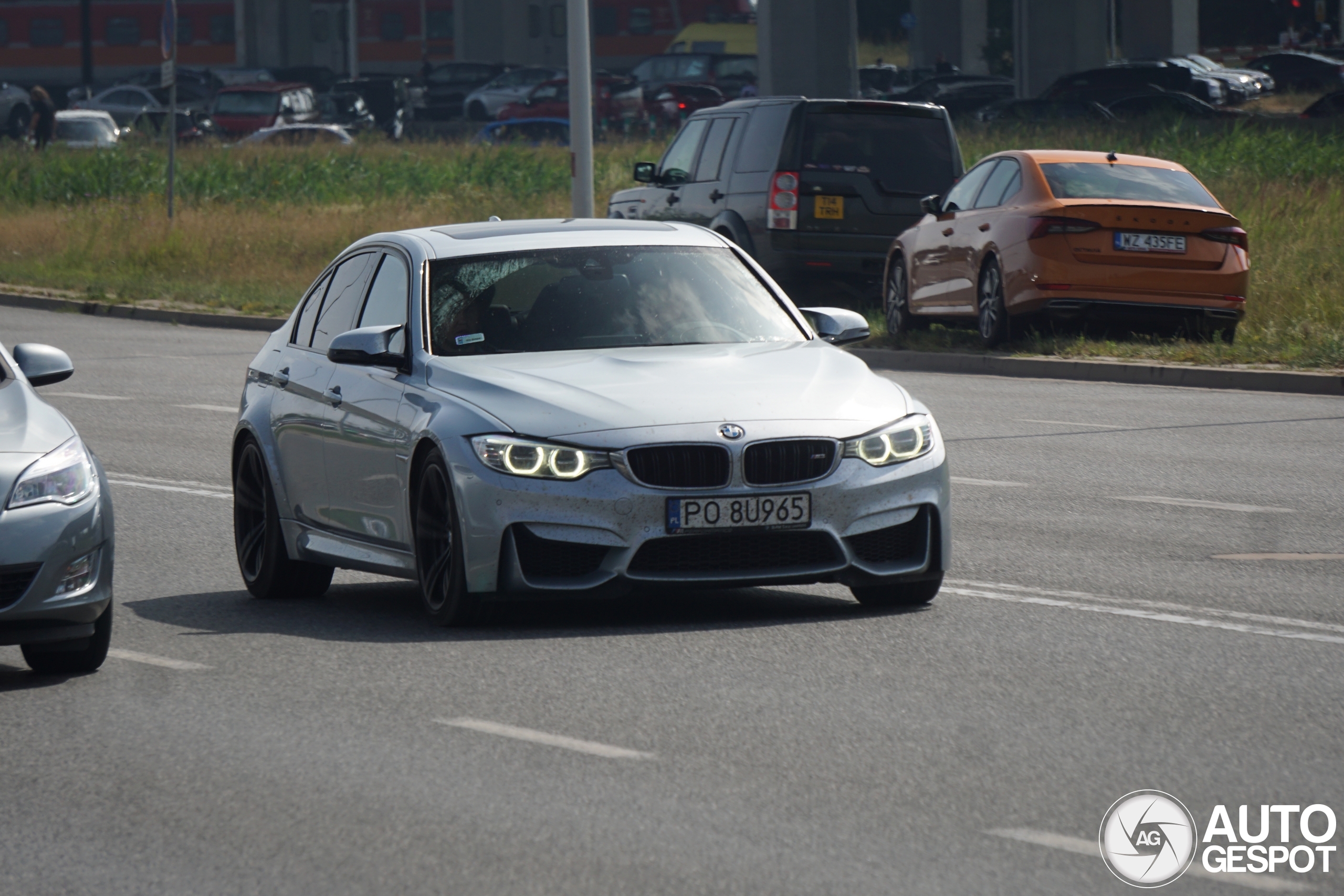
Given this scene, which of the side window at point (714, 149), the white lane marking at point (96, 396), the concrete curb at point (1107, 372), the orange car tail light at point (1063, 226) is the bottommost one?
the white lane marking at point (96, 396)

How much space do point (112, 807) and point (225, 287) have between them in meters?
23.7

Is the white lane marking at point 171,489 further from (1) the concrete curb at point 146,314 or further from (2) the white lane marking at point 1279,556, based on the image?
(1) the concrete curb at point 146,314

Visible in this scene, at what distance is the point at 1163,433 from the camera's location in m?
14.2

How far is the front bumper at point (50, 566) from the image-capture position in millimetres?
6898

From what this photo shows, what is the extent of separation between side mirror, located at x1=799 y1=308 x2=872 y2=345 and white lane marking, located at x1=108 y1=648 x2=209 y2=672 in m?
2.77

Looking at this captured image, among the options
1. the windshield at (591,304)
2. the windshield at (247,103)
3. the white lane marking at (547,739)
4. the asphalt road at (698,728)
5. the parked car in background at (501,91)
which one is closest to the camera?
the asphalt road at (698,728)

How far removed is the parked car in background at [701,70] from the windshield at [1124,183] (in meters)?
46.8

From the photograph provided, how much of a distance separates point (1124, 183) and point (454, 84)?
186 feet

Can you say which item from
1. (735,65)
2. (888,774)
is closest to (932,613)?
(888,774)

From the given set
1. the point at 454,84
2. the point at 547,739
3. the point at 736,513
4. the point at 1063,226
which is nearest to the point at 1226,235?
the point at 1063,226

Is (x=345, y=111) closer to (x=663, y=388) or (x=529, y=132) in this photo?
(x=529, y=132)

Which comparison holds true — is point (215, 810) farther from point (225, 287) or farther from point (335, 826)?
point (225, 287)

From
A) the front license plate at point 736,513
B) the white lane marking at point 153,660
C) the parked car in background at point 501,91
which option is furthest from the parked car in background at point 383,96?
the front license plate at point 736,513

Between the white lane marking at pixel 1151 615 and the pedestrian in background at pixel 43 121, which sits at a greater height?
the pedestrian in background at pixel 43 121
